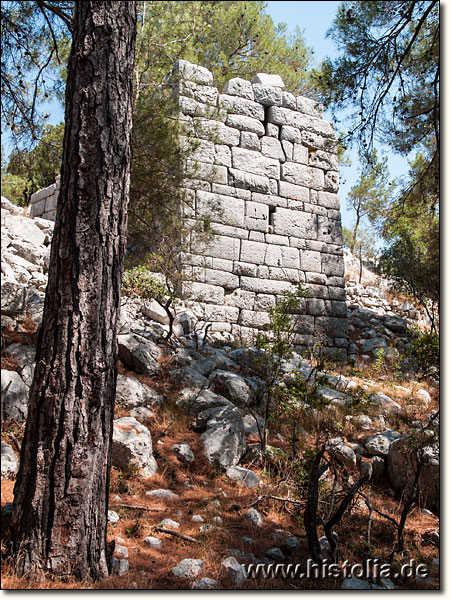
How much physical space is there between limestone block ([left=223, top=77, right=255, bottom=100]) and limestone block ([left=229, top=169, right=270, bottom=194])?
1312 millimetres

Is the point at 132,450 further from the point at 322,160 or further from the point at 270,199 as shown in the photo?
the point at 322,160

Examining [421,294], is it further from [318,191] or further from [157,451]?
[157,451]

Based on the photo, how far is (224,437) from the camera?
15.5 ft

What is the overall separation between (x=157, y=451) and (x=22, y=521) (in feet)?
5.90

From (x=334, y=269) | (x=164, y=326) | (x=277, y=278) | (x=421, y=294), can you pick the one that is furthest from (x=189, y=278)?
(x=421, y=294)

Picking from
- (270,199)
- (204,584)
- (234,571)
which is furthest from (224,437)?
(270,199)

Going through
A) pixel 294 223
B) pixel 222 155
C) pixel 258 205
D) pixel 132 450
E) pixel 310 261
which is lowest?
pixel 132 450

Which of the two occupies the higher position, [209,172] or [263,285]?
[209,172]

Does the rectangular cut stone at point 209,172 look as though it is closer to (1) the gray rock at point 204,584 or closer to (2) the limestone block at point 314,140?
(2) the limestone block at point 314,140

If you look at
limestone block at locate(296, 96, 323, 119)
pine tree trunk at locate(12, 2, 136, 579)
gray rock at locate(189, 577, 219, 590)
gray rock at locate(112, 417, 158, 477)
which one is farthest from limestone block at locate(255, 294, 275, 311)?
gray rock at locate(189, 577, 219, 590)

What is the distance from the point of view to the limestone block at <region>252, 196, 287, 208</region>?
351 inches

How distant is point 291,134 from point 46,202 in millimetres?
5023

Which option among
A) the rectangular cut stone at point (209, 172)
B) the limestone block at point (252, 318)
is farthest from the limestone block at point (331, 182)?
the limestone block at point (252, 318)

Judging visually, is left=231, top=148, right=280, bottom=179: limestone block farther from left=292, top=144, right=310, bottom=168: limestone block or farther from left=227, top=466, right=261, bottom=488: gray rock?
left=227, top=466, right=261, bottom=488: gray rock
